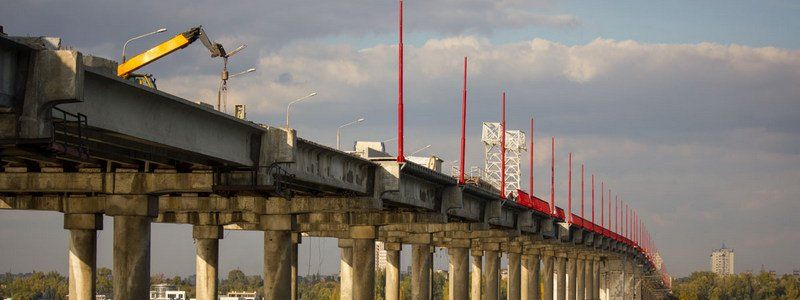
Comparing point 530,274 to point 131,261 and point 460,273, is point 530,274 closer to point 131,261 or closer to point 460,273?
point 460,273

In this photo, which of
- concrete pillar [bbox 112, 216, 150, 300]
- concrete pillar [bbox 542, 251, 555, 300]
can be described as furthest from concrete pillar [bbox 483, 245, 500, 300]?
concrete pillar [bbox 112, 216, 150, 300]

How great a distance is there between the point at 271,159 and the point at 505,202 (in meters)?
45.7

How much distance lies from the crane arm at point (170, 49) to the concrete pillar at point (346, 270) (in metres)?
39.6

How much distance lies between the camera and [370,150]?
6725 centimetres

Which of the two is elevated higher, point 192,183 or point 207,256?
point 192,183

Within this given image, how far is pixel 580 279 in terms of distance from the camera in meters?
180

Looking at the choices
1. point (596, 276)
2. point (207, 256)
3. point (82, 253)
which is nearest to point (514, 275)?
point (207, 256)

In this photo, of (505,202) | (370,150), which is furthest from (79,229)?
(505,202)

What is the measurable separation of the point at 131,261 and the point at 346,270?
149 feet

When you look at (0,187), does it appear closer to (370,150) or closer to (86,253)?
(86,253)

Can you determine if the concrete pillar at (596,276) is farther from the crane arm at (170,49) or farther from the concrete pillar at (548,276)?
the crane arm at (170,49)

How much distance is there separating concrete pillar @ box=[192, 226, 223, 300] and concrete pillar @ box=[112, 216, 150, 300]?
23.2m

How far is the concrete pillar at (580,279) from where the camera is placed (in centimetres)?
17700

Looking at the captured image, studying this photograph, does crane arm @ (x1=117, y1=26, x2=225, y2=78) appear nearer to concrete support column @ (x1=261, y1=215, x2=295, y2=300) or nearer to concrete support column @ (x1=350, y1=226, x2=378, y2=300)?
concrete support column @ (x1=261, y1=215, x2=295, y2=300)
